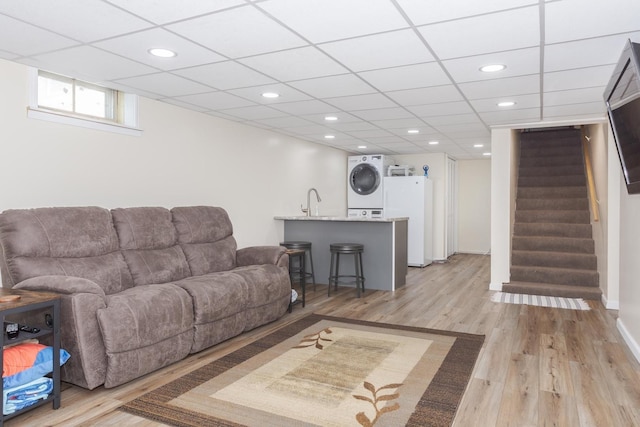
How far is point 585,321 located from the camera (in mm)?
4273

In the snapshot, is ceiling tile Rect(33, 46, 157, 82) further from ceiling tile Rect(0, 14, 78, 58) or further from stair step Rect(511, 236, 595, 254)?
stair step Rect(511, 236, 595, 254)

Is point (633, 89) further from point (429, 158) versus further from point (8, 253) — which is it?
point (429, 158)

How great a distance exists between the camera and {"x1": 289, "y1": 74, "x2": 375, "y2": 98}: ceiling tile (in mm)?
3529

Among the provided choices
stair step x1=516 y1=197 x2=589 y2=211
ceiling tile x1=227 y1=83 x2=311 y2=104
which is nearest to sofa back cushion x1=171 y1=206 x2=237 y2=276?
ceiling tile x1=227 y1=83 x2=311 y2=104

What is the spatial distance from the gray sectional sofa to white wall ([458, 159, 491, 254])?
6.60 meters

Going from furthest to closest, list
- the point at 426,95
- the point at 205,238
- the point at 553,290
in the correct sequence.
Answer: the point at 553,290, the point at 205,238, the point at 426,95

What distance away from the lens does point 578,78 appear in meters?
3.44

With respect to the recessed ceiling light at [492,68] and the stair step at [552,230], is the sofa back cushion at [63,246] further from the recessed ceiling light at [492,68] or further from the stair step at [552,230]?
the stair step at [552,230]

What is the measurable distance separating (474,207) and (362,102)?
20.8ft

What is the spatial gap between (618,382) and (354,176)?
19.3ft

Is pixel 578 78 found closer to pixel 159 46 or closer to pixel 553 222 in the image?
pixel 159 46

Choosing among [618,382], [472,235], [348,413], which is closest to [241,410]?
[348,413]

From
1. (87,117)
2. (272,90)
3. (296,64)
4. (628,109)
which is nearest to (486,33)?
(628,109)

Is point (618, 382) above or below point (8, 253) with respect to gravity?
below
